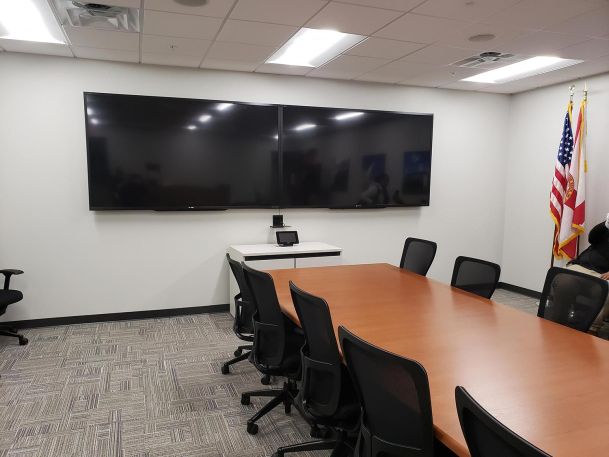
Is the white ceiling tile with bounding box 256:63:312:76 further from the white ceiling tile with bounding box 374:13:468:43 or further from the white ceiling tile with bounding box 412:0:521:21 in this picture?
the white ceiling tile with bounding box 412:0:521:21

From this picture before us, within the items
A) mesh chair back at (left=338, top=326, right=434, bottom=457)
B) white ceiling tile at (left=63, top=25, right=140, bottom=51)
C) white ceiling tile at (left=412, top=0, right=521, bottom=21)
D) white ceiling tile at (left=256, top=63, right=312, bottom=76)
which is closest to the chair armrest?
white ceiling tile at (left=63, top=25, right=140, bottom=51)

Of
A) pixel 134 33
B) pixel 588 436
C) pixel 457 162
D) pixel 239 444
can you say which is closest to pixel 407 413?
pixel 588 436

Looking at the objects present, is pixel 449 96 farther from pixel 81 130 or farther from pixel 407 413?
pixel 407 413

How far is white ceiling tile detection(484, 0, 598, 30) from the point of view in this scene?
301cm

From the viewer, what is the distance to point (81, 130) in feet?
15.0

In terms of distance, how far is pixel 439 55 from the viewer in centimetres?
431

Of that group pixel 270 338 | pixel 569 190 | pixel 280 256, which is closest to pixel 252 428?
pixel 270 338

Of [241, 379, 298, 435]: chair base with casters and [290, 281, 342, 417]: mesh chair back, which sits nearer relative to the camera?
[290, 281, 342, 417]: mesh chair back

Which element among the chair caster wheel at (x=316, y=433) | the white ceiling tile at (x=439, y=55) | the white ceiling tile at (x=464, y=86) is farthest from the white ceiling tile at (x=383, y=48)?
the chair caster wheel at (x=316, y=433)

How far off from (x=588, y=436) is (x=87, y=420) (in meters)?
2.82

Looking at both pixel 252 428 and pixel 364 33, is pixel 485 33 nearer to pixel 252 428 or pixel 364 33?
pixel 364 33

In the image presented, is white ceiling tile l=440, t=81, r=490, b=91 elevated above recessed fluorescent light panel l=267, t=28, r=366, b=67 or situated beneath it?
situated beneath

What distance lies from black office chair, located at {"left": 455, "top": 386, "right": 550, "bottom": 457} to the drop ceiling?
2.76m

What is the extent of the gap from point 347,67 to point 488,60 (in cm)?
145
